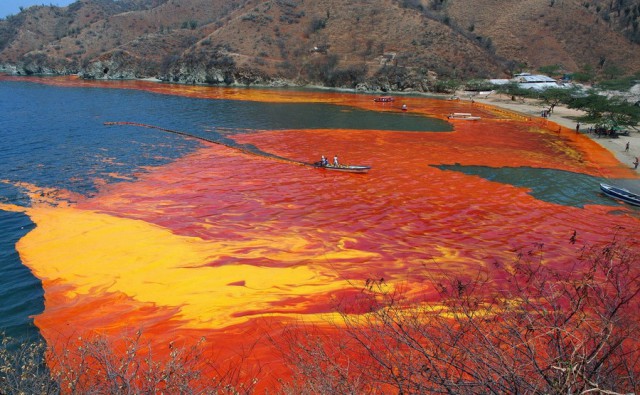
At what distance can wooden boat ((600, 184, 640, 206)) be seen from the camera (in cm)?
2686

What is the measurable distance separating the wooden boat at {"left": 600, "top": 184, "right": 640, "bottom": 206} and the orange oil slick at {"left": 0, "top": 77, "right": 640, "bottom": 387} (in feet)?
4.61

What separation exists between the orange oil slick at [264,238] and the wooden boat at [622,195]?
140 cm

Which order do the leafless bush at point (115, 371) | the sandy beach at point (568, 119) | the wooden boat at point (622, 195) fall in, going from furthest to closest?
the sandy beach at point (568, 119) → the wooden boat at point (622, 195) → the leafless bush at point (115, 371)

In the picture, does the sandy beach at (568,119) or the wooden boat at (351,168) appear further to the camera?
the sandy beach at (568,119)

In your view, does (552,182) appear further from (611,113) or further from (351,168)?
(611,113)

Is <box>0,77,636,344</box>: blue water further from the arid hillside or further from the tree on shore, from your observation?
the arid hillside

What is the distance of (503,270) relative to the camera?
58.2 ft

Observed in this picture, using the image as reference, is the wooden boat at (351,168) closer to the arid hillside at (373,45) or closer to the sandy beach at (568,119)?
the sandy beach at (568,119)

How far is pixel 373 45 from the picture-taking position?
367 ft

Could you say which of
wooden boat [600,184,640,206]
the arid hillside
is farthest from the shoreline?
wooden boat [600,184,640,206]

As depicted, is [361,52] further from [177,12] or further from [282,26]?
[177,12]

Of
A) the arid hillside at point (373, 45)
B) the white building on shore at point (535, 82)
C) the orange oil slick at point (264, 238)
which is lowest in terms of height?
the orange oil slick at point (264, 238)

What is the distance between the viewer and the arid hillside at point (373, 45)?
342 ft

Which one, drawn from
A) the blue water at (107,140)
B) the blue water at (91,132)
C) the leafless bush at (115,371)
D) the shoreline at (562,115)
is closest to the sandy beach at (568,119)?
the shoreline at (562,115)
